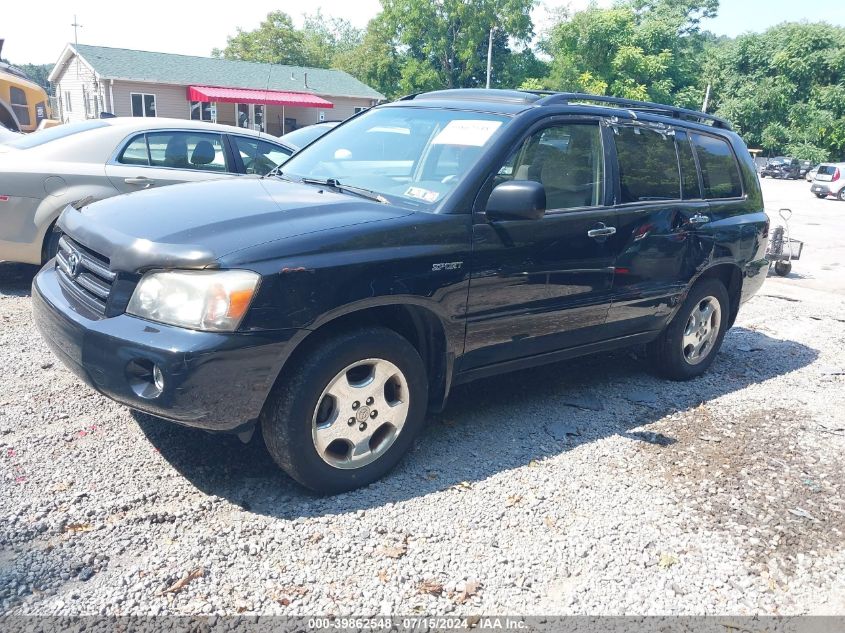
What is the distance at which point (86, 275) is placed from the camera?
332 centimetres

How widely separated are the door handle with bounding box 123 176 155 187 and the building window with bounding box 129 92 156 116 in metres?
31.6

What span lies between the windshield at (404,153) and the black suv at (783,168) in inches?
1696

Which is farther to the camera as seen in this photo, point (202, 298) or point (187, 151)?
point (187, 151)

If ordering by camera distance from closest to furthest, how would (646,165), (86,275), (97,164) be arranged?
(86,275)
(646,165)
(97,164)

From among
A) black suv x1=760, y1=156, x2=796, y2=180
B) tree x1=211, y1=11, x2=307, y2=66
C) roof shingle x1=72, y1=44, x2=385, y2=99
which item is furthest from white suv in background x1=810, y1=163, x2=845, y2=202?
tree x1=211, y1=11, x2=307, y2=66

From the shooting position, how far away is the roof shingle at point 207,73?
3434 cm

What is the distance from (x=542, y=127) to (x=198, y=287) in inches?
85.6

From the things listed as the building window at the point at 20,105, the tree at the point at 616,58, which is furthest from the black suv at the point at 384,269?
the tree at the point at 616,58

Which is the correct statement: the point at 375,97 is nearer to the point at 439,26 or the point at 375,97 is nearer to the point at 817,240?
the point at 439,26

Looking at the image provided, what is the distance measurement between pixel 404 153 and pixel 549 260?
103 cm

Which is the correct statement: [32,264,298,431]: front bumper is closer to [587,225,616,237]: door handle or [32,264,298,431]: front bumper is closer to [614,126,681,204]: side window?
[587,225,616,237]: door handle

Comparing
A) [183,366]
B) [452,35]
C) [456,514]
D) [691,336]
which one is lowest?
[456,514]

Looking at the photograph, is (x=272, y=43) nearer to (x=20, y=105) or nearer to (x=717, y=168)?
(x=20, y=105)

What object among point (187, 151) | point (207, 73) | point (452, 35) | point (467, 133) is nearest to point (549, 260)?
point (467, 133)
